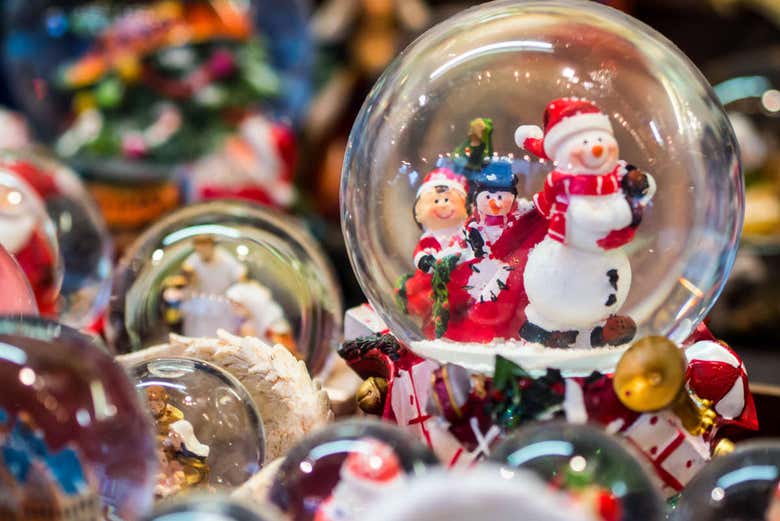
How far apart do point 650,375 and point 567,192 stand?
19 cm

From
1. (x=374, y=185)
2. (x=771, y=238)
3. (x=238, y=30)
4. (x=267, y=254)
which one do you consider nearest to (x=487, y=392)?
(x=374, y=185)

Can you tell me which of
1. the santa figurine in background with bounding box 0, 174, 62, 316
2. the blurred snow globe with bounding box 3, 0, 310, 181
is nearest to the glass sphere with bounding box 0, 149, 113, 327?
the santa figurine in background with bounding box 0, 174, 62, 316

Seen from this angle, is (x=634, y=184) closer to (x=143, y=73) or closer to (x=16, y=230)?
(x=16, y=230)

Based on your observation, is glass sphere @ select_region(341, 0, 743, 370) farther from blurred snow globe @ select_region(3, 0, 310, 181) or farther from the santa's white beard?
blurred snow globe @ select_region(3, 0, 310, 181)

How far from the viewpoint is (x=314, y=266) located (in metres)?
1.47

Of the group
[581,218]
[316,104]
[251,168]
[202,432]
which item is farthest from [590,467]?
[316,104]

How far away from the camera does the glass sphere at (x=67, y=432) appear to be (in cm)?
89

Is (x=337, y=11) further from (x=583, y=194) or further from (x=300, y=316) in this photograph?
(x=583, y=194)

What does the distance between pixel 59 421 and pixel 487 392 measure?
39 centimetres

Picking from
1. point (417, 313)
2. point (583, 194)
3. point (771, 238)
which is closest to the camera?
point (583, 194)

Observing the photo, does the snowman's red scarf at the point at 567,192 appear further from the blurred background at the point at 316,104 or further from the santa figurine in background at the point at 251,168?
the santa figurine in background at the point at 251,168

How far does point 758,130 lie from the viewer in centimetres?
272

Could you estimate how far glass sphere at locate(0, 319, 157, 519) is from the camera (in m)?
0.89

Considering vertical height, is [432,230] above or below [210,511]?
above
